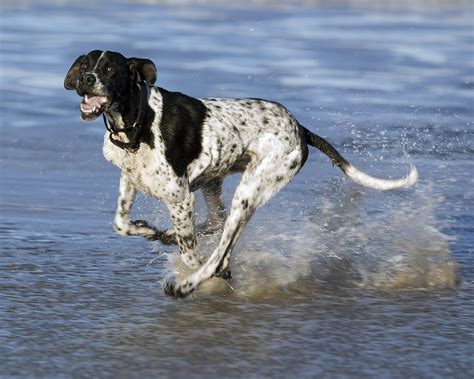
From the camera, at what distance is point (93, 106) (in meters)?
7.06

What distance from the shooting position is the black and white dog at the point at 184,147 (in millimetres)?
7238

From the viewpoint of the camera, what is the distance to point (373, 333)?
6840mm

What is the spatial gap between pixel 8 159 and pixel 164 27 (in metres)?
8.20

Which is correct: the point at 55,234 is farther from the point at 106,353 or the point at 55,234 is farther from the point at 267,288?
the point at 106,353

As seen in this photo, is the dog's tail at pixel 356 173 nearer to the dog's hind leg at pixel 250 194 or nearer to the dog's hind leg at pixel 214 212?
the dog's hind leg at pixel 250 194

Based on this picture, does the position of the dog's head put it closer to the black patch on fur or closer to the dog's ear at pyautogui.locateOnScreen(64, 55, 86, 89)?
the dog's ear at pyautogui.locateOnScreen(64, 55, 86, 89)

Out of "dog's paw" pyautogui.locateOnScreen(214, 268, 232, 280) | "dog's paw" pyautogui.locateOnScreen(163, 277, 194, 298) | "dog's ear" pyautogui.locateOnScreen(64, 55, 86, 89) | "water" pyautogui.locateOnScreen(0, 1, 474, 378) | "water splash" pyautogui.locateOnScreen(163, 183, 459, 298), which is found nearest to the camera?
"water" pyautogui.locateOnScreen(0, 1, 474, 378)

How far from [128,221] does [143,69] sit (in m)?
0.91

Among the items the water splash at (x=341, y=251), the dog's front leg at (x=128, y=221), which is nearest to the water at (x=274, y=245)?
the water splash at (x=341, y=251)

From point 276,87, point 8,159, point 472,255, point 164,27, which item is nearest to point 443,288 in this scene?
point 472,255

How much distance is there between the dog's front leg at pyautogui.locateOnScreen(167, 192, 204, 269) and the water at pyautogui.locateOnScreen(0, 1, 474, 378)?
186 millimetres

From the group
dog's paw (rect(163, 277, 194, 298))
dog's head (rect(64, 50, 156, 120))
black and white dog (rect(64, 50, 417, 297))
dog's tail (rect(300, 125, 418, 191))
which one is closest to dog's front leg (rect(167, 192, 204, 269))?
black and white dog (rect(64, 50, 417, 297))

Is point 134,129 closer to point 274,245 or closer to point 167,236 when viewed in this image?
point 167,236

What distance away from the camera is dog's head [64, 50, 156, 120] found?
7066 millimetres
